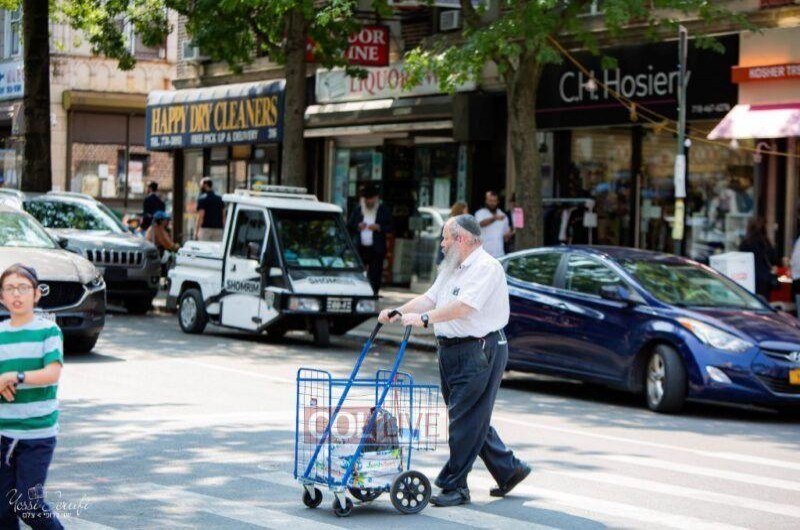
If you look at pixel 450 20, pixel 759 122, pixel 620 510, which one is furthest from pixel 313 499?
Result: pixel 450 20

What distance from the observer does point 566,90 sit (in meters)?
23.7

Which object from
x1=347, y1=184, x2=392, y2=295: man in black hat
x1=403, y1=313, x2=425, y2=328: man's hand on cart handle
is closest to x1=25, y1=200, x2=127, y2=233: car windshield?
x1=347, y1=184, x2=392, y2=295: man in black hat

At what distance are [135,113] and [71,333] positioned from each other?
31426 millimetres

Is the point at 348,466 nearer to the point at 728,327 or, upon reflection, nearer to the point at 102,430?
the point at 102,430

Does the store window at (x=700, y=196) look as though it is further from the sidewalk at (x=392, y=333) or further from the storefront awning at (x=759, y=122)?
the sidewalk at (x=392, y=333)

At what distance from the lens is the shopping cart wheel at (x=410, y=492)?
831cm

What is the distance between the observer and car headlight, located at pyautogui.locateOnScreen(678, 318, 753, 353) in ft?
43.7

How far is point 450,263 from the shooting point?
8742mm

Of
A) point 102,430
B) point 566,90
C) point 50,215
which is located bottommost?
point 102,430

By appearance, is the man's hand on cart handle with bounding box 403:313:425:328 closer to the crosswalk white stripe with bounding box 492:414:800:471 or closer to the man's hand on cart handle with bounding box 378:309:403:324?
the man's hand on cart handle with bounding box 378:309:403:324

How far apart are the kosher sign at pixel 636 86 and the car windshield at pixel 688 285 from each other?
21.2 feet

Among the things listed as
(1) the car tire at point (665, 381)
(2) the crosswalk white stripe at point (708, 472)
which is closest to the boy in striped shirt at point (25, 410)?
(2) the crosswalk white stripe at point (708, 472)

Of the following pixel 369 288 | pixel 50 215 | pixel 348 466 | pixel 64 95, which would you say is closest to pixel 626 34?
pixel 369 288

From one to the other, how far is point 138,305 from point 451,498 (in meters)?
15.6
